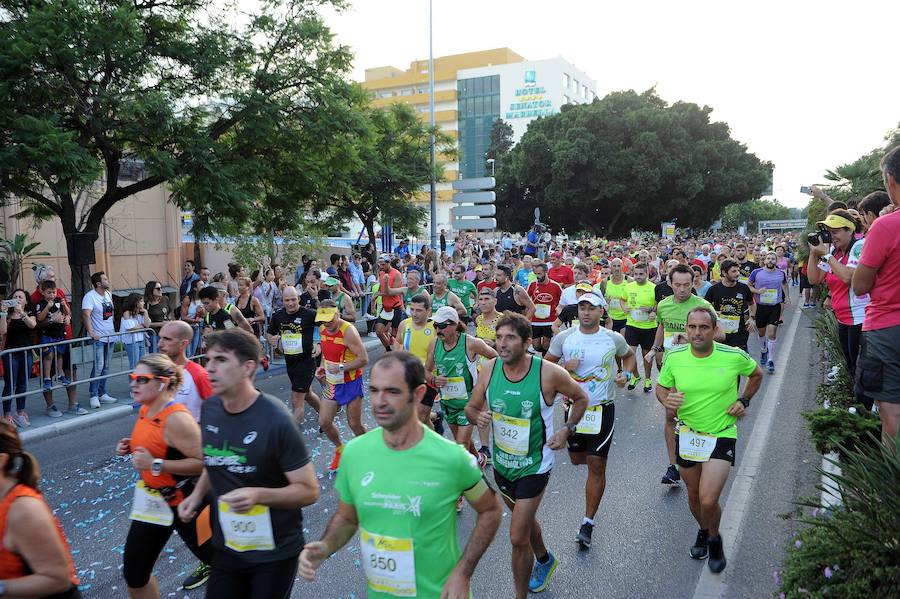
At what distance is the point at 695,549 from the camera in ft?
17.0

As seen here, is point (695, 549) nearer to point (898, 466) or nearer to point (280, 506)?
point (898, 466)

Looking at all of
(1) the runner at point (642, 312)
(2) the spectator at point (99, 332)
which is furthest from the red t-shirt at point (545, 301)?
(2) the spectator at point (99, 332)

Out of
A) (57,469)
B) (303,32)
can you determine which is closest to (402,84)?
(303,32)

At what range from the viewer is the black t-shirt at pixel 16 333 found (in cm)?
962

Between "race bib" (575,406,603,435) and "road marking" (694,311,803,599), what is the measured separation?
3.99 feet

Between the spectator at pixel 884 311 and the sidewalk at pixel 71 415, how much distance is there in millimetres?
8568

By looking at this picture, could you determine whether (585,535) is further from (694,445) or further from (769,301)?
(769,301)

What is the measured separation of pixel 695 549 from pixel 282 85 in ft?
37.6

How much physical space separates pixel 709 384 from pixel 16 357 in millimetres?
8421

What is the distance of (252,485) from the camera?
329 cm

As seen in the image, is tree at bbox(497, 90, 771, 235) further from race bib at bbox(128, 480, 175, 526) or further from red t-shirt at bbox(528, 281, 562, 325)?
race bib at bbox(128, 480, 175, 526)

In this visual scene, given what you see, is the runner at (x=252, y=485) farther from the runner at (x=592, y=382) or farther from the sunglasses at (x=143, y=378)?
the runner at (x=592, y=382)

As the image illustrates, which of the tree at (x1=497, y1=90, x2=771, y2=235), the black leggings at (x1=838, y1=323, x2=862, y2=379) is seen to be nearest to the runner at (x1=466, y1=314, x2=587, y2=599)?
the black leggings at (x1=838, y1=323, x2=862, y2=379)

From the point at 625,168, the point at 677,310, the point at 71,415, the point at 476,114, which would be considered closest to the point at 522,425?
the point at 677,310
